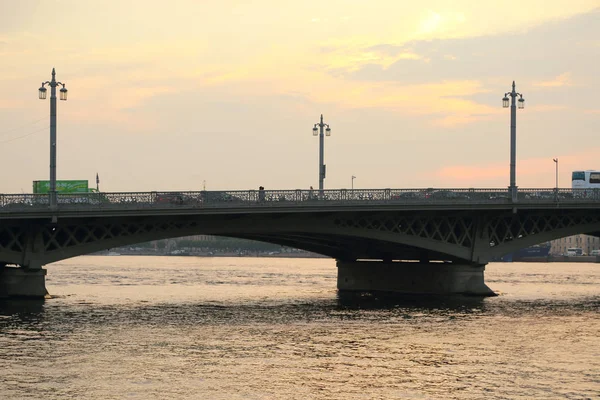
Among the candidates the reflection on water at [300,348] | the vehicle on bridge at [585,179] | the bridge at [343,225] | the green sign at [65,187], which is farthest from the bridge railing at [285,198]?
the green sign at [65,187]

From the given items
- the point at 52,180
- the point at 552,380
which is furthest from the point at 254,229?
the point at 552,380

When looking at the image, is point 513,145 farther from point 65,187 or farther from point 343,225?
→ point 65,187

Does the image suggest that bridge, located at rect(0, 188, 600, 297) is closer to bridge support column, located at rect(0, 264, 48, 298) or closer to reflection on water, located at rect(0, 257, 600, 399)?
bridge support column, located at rect(0, 264, 48, 298)

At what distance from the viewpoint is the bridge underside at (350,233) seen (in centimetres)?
7056

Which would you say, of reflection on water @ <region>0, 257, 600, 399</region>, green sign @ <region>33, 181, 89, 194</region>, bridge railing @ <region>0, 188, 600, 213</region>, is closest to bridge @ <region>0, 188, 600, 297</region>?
bridge railing @ <region>0, 188, 600, 213</region>

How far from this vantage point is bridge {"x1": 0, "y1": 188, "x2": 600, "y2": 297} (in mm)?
70000

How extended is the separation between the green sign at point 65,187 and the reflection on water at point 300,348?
1331 centimetres

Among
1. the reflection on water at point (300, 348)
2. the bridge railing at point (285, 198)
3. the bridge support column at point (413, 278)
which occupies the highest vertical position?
the bridge railing at point (285, 198)

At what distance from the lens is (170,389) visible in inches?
1517

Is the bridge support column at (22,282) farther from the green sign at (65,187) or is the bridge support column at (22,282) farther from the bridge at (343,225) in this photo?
the green sign at (65,187)

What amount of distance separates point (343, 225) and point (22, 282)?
22415 mm

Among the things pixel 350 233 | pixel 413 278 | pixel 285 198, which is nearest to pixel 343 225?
pixel 350 233

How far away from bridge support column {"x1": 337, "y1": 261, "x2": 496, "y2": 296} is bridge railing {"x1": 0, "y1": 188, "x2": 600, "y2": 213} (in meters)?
6.21

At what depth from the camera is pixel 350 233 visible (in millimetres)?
78250
